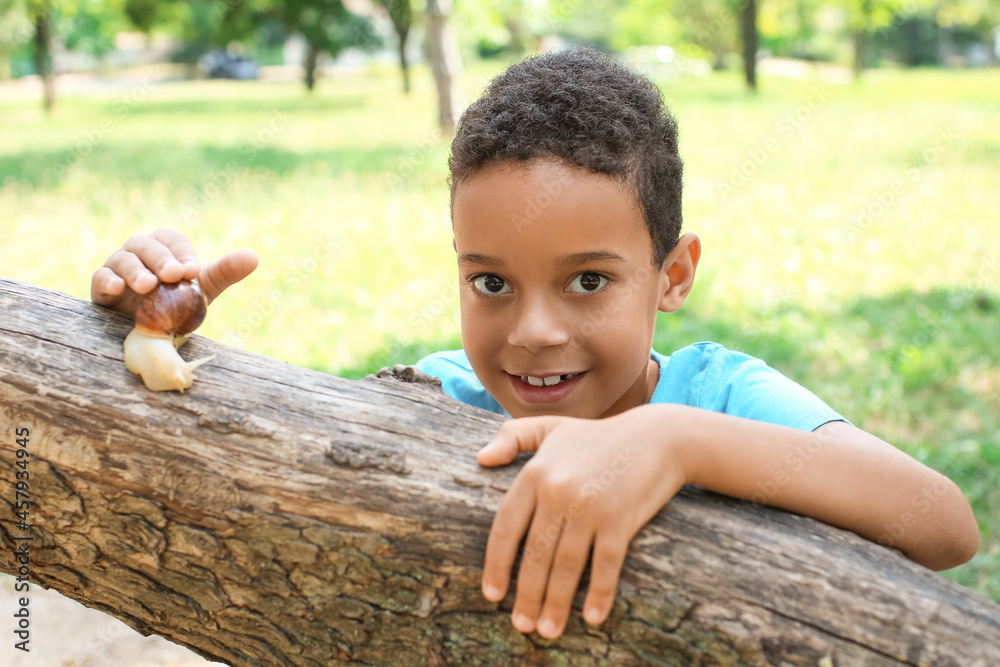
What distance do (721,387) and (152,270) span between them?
1.39m

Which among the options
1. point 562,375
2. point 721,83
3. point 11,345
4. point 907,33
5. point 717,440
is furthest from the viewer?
point 907,33

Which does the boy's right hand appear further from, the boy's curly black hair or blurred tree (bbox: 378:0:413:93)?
blurred tree (bbox: 378:0:413:93)

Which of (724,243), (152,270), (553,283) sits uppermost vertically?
(152,270)

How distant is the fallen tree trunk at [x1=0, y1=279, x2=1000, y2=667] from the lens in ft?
4.52

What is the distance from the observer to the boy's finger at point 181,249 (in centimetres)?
175

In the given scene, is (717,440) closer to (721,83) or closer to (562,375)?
(562,375)

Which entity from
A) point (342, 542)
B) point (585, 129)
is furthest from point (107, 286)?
point (585, 129)

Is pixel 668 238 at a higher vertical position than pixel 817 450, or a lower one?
higher

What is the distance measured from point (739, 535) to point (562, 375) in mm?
720

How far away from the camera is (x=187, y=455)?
61.5 inches

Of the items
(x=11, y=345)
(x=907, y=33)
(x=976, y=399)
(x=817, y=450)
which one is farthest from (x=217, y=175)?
Answer: (x=907, y=33)

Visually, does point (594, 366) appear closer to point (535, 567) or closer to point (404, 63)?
point (535, 567)

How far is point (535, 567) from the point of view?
138 centimetres

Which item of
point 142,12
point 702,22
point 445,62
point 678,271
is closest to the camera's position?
point 678,271
